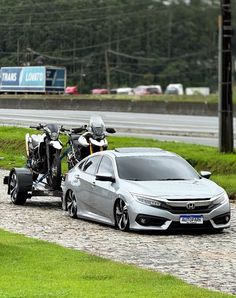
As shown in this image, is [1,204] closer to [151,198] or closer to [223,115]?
[151,198]

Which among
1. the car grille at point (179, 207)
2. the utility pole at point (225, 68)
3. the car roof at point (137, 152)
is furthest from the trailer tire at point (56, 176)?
the utility pole at point (225, 68)

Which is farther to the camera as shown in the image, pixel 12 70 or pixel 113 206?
pixel 12 70

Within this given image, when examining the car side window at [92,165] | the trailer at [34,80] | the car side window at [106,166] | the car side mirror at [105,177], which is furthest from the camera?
the trailer at [34,80]

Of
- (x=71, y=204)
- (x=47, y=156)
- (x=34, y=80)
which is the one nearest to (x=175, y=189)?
(x=71, y=204)

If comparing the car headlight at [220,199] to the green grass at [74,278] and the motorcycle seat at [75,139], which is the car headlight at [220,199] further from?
the motorcycle seat at [75,139]

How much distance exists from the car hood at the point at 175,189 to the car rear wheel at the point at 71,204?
197 cm

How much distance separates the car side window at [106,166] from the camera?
17.5 metres

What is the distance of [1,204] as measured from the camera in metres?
20.8

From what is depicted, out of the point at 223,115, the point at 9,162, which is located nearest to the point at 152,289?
the point at 223,115

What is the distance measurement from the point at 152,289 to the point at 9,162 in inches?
906

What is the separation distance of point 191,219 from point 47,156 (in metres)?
5.85

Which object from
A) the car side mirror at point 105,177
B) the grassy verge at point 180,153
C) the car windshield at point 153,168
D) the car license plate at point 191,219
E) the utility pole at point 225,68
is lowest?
the grassy verge at point 180,153

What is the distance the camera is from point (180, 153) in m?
28.7

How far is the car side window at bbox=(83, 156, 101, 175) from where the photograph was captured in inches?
714
